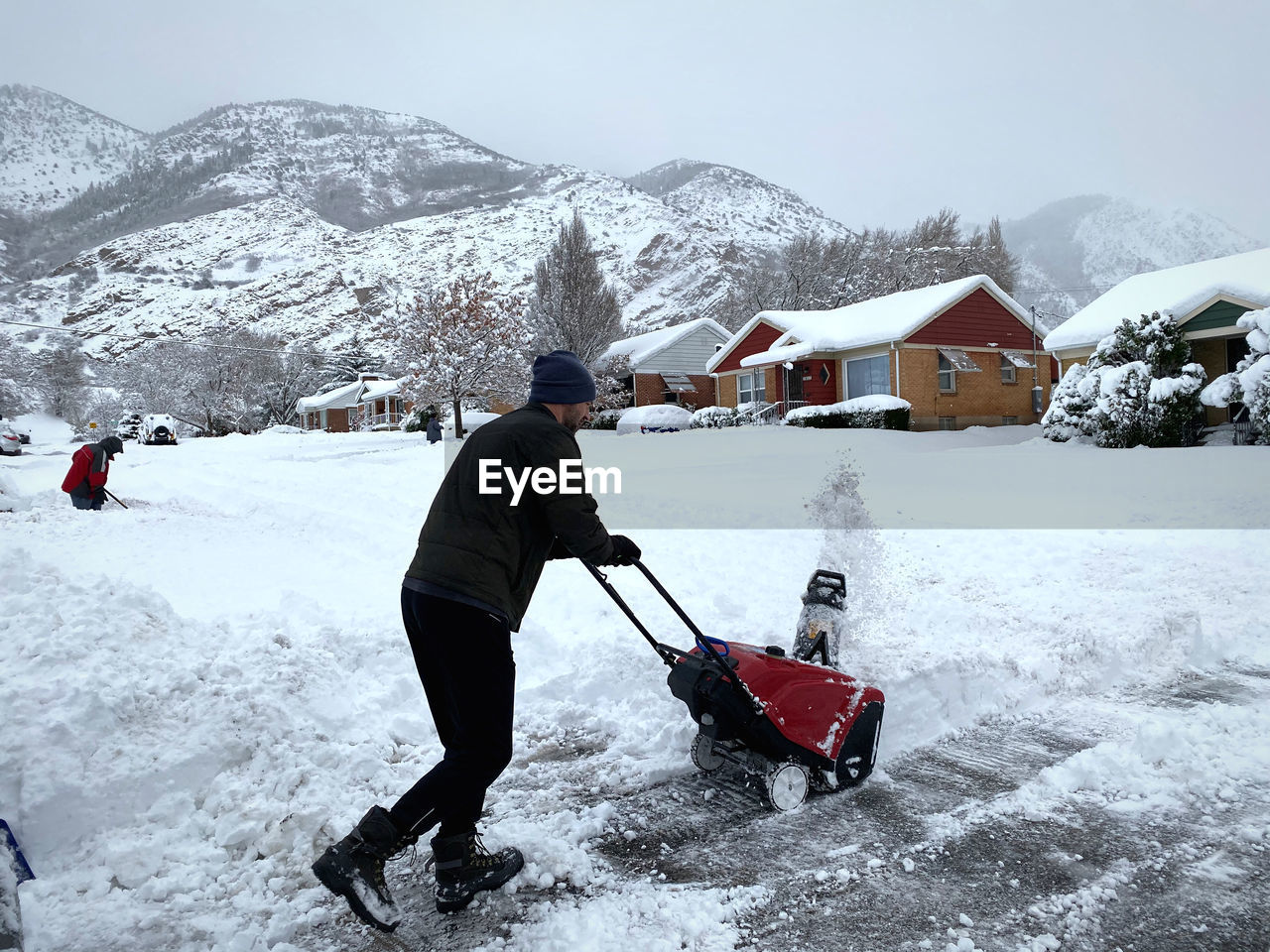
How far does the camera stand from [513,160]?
18825 cm

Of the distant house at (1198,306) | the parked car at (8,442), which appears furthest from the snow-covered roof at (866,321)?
the parked car at (8,442)

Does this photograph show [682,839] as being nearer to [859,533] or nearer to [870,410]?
[859,533]

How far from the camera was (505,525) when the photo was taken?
266 cm

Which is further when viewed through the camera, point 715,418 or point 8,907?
point 715,418

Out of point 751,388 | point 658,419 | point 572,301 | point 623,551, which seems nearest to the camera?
point 623,551

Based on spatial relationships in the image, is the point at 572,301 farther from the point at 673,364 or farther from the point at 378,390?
the point at 378,390

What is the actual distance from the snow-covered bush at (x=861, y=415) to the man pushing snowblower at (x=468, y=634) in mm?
20297

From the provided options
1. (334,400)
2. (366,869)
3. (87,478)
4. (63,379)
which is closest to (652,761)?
(366,869)

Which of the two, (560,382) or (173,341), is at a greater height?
(173,341)

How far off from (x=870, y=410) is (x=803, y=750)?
66.2 ft

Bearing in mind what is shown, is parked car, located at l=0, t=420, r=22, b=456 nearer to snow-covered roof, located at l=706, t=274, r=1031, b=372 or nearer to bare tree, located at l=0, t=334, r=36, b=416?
bare tree, located at l=0, t=334, r=36, b=416

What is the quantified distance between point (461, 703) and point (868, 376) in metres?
24.7

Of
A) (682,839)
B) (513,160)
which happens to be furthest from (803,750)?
(513,160)

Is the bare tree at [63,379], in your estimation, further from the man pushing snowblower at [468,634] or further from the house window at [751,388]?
the man pushing snowblower at [468,634]
